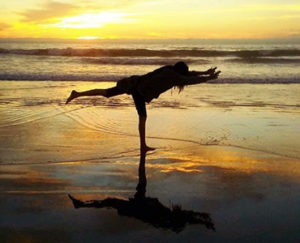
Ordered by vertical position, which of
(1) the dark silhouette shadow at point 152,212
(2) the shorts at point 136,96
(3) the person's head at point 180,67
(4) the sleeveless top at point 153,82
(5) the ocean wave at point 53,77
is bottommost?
(5) the ocean wave at point 53,77

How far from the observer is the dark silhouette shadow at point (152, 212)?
4.47 meters

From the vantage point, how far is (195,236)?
418cm

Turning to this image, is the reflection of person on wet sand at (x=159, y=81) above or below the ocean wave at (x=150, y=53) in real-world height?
above

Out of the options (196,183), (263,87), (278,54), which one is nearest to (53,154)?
(196,183)

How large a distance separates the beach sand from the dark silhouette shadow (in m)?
0.09

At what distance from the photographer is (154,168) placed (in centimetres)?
645

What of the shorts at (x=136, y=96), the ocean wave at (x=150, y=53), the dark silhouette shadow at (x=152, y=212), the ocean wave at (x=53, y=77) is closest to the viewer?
the dark silhouette shadow at (x=152, y=212)

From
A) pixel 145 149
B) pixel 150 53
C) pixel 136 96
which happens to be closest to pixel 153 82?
pixel 136 96

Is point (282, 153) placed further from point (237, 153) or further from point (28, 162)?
point (28, 162)

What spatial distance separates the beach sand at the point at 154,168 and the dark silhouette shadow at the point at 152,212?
9 cm

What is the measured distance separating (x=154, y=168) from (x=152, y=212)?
170 centimetres

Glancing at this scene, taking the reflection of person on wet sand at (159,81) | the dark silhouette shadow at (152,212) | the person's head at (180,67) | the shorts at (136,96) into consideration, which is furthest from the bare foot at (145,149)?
the dark silhouette shadow at (152,212)

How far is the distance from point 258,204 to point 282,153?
2482 millimetres

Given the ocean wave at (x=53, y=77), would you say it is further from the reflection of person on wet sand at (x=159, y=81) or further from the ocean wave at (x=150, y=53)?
the ocean wave at (x=150, y=53)
